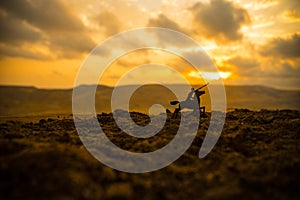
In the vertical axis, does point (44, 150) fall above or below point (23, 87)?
below

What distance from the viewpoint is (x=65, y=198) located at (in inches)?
265

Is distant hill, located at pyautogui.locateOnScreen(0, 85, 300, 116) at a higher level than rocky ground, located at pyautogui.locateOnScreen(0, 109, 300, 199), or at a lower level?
higher

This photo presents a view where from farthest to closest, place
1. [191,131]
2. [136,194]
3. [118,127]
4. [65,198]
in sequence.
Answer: [118,127]
[191,131]
[136,194]
[65,198]

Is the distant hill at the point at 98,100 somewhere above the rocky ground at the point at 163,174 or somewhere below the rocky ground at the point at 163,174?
above

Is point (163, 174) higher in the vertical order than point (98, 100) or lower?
lower

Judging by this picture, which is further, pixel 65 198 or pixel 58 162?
pixel 58 162

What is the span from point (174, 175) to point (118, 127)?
827 cm

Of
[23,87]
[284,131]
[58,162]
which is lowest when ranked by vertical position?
[58,162]

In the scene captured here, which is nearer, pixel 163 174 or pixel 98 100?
pixel 163 174

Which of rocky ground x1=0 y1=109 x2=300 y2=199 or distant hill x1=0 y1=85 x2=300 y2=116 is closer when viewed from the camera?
rocky ground x1=0 y1=109 x2=300 y2=199

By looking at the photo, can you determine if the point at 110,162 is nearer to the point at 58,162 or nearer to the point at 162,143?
the point at 58,162

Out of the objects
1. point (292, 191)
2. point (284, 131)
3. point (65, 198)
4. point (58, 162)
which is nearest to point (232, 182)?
point (292, 191)

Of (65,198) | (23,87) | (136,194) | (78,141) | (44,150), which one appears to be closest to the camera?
(65,198)

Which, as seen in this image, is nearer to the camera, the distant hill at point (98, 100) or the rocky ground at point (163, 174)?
the rocky ground at point (163, 174)
